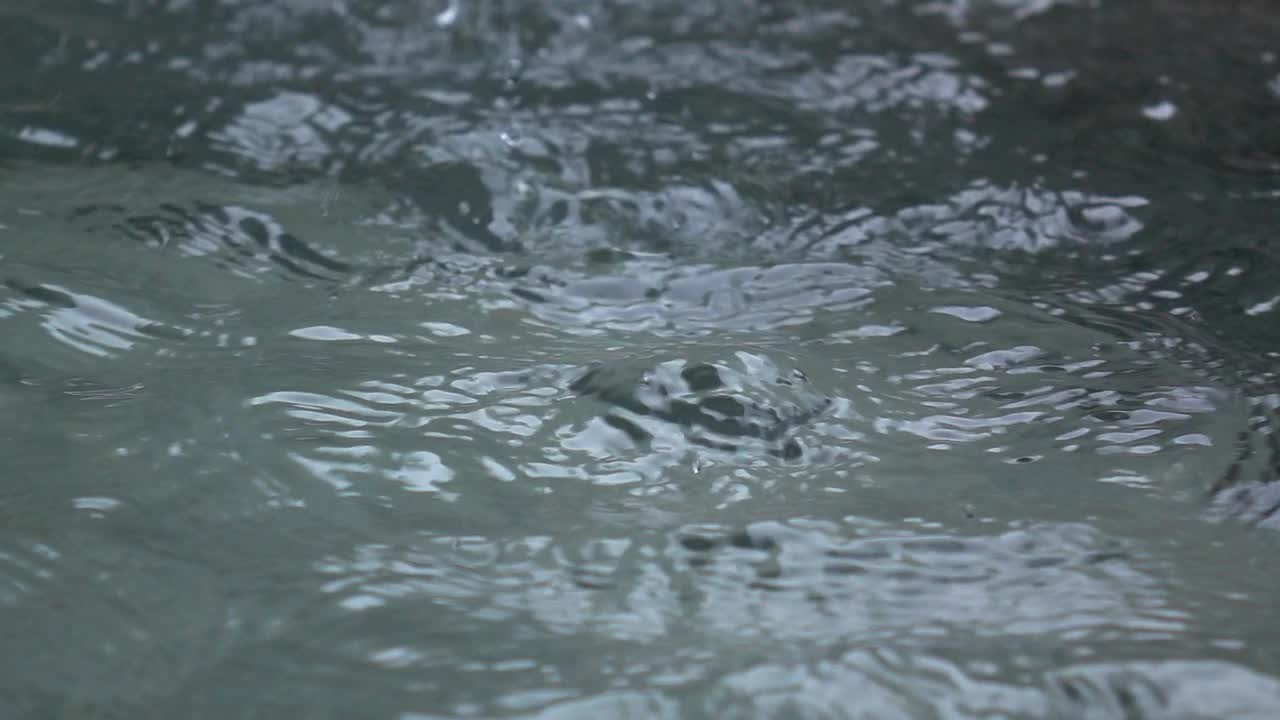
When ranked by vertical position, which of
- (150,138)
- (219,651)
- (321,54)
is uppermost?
(321,54)

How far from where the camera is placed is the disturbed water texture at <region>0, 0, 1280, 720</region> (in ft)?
3.00

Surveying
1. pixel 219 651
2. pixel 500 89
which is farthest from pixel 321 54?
pixel 219 651

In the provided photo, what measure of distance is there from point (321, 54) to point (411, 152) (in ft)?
1.29

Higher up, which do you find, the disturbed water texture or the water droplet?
the water droplet

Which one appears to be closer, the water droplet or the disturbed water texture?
the disturbed water texture

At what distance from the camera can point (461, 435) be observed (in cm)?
120

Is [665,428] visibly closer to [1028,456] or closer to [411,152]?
[1028,456]

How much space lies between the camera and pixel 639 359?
52.2 inches

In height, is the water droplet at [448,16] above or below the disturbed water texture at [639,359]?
above

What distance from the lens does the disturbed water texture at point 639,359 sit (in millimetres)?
914

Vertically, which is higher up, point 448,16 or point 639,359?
point 448,16

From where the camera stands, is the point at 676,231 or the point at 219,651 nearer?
the point at 219,651

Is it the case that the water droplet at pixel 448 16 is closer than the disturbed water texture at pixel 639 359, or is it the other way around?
the disturbed water texture at pixel 639 359

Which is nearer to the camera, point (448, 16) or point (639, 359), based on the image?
point (639, 359)
